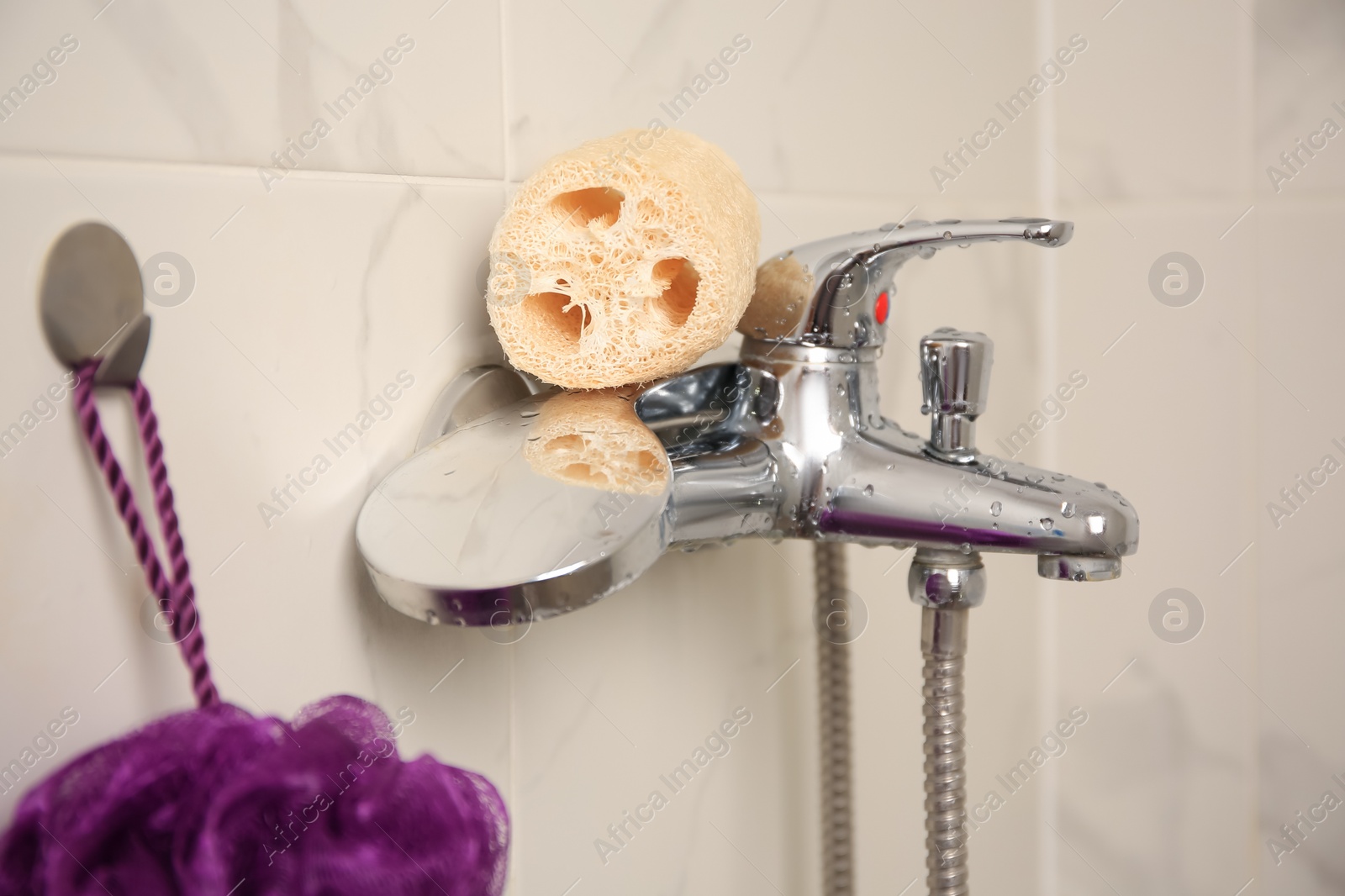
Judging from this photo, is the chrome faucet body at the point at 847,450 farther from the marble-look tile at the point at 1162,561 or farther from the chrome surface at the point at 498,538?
the marble-look tile at the point at 1162,561

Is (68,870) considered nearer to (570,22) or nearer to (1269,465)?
(570,22)

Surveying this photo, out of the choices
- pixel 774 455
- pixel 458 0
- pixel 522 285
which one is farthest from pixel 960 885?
pixel 458 0

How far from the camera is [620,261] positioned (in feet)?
1.20

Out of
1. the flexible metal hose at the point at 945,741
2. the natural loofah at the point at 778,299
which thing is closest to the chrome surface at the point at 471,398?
the natural loofah at the point at 778,299

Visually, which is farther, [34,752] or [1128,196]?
[1128,196]

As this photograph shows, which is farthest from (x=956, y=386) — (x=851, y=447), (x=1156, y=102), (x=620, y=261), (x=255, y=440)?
(x=1156, y=102)

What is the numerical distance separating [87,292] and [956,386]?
1.03ft

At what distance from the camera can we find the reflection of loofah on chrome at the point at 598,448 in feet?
1.10

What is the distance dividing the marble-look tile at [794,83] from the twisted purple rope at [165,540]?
188 mm

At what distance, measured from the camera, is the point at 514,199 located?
1.21 ft

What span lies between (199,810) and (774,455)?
25 cm

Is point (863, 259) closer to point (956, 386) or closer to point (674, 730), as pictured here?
point (956, 386)

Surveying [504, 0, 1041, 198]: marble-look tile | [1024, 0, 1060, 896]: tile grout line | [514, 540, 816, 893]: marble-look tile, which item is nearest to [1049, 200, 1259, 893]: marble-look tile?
[1024, 0, 1060, 896]: tile grout line

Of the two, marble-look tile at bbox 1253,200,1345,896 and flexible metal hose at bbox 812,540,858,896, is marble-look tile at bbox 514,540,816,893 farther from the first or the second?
marble-look tile at bbox 1253,200,1345,896
